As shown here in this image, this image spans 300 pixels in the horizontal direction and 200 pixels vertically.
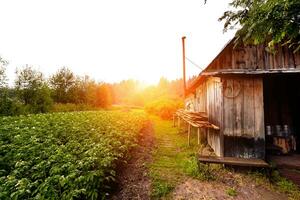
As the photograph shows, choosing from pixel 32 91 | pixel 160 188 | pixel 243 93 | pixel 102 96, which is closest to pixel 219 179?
pixel 160 188

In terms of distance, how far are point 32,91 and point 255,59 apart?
84.1 feet

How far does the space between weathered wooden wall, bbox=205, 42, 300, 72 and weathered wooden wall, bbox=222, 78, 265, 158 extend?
771mm

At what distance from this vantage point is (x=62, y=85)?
3406cm

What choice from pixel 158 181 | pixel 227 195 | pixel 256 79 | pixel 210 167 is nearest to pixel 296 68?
pixel 256 79

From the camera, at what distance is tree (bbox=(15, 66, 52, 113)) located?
24.4 meters

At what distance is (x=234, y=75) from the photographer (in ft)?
23.5

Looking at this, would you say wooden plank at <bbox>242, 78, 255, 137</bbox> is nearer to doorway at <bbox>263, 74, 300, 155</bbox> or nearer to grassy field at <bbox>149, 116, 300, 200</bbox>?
grassy field at <bbox>149, 116, 300, 200</bbox>

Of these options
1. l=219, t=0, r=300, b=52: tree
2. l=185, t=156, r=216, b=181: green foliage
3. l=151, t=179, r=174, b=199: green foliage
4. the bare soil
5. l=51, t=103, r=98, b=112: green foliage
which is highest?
l=219, t=0, r=300, b=52: tree

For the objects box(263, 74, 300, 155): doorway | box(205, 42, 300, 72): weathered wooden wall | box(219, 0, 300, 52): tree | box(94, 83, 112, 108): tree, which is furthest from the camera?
box(94, 83, 112, 108): tree

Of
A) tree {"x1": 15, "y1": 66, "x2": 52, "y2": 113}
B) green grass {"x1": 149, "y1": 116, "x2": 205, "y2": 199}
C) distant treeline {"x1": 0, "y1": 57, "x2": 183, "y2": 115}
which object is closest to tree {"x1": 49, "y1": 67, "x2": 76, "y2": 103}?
distant treeline {"x1": 0, "y1": 57, "x2": 183, "y2": 115}

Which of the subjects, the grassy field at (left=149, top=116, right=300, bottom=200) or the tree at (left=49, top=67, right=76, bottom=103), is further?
the tree at (left=49, top=67, right=76, bottom=103)

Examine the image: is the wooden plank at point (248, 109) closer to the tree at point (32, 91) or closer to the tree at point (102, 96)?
the tree at point (32, 91)

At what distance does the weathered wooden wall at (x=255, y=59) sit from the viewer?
7500 millimetres

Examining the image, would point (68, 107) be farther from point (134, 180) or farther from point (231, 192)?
point (231, 192)
